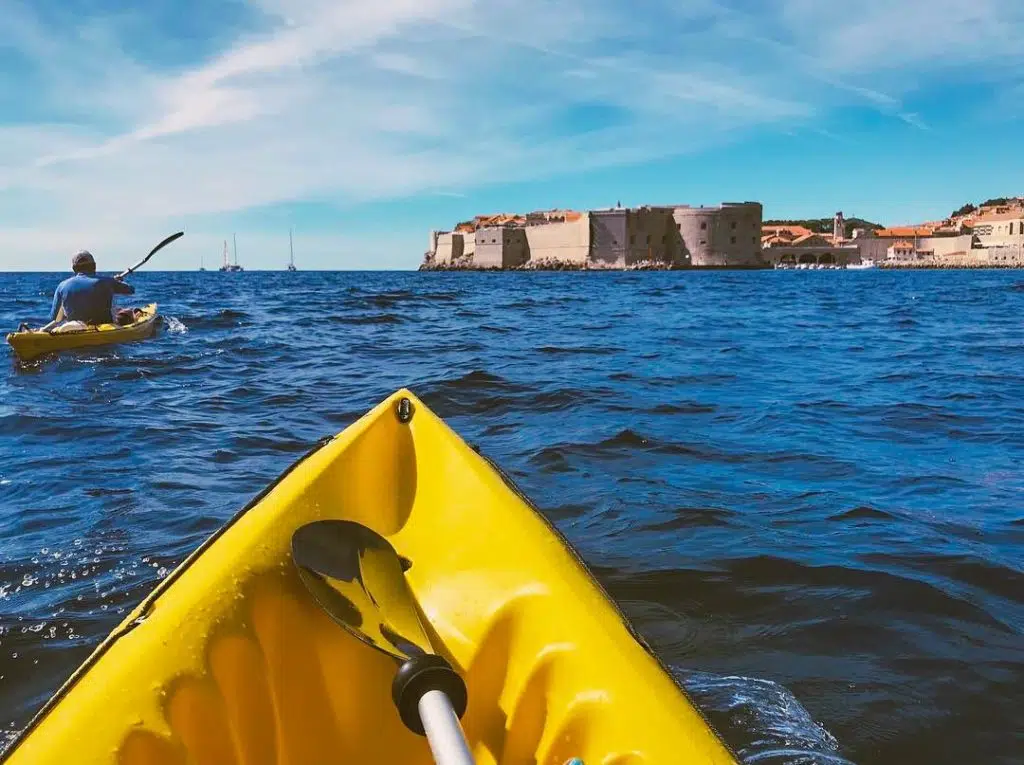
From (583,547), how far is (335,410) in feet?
13.0

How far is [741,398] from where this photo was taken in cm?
746

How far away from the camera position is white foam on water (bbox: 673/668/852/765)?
215cm

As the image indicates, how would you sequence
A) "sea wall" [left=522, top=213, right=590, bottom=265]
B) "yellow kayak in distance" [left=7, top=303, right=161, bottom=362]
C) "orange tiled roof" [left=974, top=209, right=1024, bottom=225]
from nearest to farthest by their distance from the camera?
1. "yellow kayak in distance" [left=7, top=303, right=161, bottom=362]
2. "sea wall" [left=522, top=213, right=590, bottom=265]
3. "orange tiled roof" [left=974, top=209, right=1024, bottom=225]

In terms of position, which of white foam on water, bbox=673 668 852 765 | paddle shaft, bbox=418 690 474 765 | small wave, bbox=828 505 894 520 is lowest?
white foam on water, bbox=673 668 852 765

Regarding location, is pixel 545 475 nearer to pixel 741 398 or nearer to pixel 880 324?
pixel 741 398

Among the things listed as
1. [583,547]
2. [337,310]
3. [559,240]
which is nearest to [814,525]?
[583,547]

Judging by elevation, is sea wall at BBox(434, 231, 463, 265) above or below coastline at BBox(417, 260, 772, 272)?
above

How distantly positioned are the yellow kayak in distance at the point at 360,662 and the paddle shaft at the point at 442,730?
0.26m

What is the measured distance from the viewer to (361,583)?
1.92 m

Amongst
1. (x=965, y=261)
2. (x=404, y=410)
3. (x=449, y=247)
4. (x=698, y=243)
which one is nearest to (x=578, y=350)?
(x=404, y=410)

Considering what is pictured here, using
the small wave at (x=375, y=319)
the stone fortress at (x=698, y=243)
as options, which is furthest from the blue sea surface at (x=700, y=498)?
the stone fortress at (x=698, y=243)

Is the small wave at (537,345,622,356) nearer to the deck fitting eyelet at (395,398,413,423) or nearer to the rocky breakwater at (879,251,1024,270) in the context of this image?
the deck fitting eyelet at (395,398,413,423)

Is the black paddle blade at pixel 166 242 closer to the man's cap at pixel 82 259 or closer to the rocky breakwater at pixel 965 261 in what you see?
the man's cap at pixel 82 259

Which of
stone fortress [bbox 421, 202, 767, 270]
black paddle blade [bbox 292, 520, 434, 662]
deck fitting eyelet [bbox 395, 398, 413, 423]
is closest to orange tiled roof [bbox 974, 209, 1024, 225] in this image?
stone fortress [bbox 421, 202, 767, 270]
